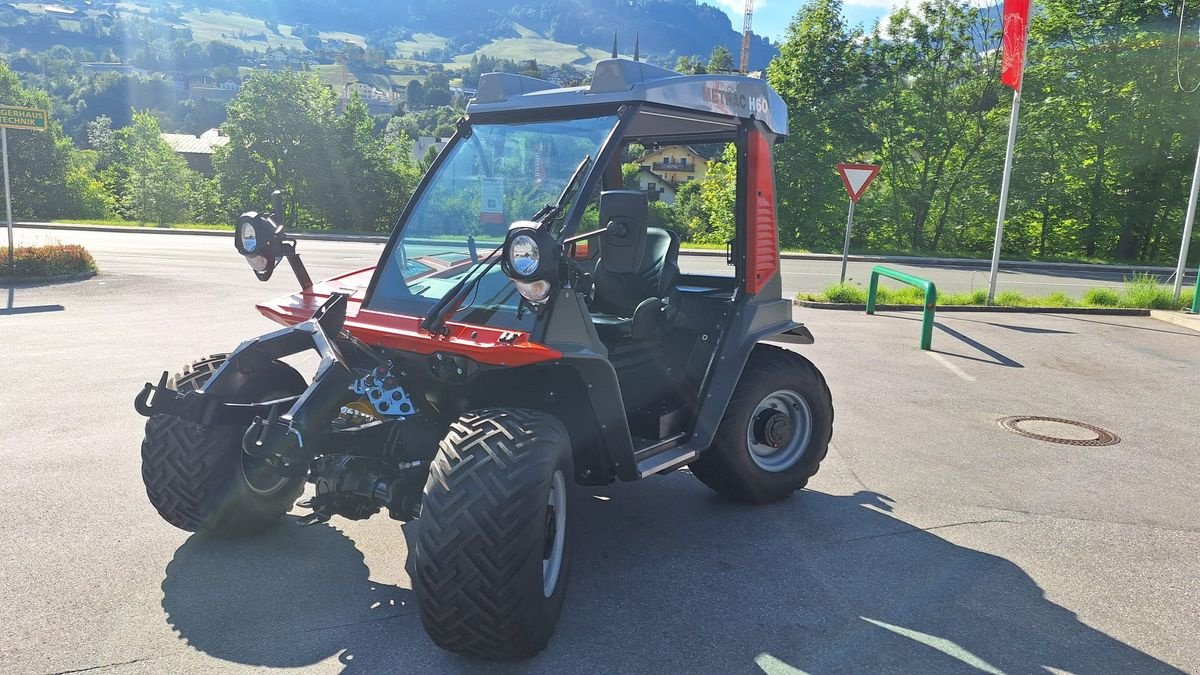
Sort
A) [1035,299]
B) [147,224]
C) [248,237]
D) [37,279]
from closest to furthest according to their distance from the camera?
[248,237] < [37,279] < [1035,299] < [147,224]

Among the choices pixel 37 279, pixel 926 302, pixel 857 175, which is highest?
pixel 857 175

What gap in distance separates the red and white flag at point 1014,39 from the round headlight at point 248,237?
507 inches

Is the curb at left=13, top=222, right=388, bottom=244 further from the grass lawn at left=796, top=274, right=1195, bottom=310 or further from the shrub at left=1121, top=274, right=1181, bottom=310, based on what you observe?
the shrub at left=1121, top=274, right=1181, bottom=310

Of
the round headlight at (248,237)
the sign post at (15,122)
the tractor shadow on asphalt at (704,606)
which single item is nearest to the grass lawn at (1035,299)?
the tractor shadow on asphalt at (704,606)

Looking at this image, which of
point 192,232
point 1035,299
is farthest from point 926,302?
point 192,232

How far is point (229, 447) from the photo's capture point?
3.90 metres

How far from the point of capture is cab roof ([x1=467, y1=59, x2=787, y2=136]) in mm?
3908

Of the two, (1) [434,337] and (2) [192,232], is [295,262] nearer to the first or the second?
(1) [434,337]

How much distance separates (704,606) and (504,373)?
→ 4.48ft

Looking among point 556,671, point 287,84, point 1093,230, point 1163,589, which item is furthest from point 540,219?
point 287,84

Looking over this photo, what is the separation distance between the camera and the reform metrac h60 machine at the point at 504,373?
305 cm

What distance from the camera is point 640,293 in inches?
197

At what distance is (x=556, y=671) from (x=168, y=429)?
2.09 meters

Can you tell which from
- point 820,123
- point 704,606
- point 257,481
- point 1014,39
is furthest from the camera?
point 820,123
